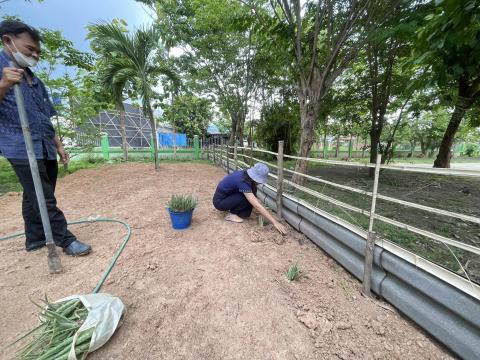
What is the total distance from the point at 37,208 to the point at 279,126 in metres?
10.9

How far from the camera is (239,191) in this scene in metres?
2.95

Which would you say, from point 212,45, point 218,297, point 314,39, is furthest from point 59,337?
point 212,45

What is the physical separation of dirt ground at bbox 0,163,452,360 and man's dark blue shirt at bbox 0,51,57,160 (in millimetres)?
985

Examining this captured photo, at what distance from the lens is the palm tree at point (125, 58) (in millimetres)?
5602

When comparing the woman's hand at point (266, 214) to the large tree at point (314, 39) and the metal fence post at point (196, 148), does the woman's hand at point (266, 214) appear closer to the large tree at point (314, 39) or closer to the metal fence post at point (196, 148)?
the large tree at point (314, 39)

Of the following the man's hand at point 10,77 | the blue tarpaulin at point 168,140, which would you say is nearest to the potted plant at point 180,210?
the man's hand at point 10,77

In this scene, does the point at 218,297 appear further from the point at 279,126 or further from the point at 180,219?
the point at 279,126

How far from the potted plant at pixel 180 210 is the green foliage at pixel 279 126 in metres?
8.91

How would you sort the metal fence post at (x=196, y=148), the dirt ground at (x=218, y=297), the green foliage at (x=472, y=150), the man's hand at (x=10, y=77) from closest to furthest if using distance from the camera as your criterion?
1. the dirt ground at (x=218, y=297)
2. the man's hand at (x=10, y=77)
3. the metal fence post at (x=196, y=148)
4. the green foliage at (x=472, y=150)

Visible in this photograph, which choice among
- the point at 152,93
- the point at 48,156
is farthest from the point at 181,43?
the point at 48,156

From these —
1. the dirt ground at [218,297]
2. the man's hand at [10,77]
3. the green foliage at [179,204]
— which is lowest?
the dirt ground at [218,297]

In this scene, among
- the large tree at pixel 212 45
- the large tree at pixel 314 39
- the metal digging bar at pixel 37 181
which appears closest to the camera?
the metal digging bar at pixel 37 181

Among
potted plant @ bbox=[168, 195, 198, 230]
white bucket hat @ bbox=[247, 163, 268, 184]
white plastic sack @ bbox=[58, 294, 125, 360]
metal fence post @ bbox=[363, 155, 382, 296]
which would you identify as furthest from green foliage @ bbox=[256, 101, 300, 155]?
white plastic sack @ bbox=[58, 294, 125, 360]

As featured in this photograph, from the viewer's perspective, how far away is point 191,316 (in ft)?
4.72
